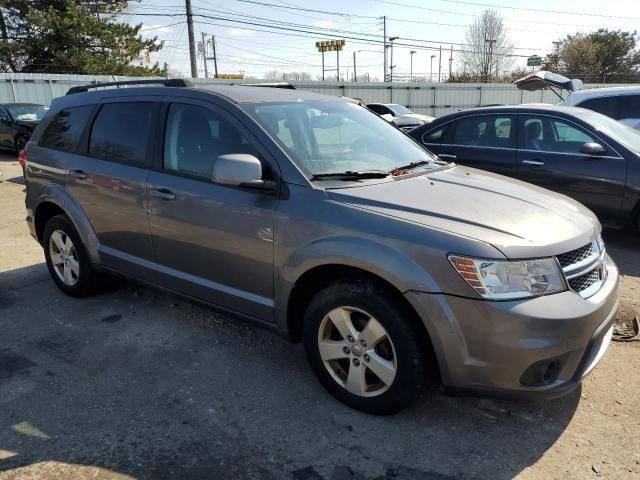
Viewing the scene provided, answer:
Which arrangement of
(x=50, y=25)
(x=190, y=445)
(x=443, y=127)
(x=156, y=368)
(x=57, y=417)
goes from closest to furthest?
1. (x=190, y=445)
2. (x=57, y=417)
3. (x=156, y=368)
4. (x=443, y=127)
5. (x=50, y=25)

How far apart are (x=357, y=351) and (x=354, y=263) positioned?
0.50m

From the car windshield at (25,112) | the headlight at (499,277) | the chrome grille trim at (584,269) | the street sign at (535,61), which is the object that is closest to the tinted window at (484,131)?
the chrome grille trim at (584,269)

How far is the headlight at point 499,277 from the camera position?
2352 millimetres

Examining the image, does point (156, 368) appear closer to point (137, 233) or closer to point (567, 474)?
point (137, 233)

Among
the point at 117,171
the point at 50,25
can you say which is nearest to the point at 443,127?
the point at 117,171

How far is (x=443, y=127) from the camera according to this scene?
6.89m

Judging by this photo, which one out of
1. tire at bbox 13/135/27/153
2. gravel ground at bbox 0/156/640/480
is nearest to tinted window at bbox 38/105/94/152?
gravel ground at bbox 0/156/640/480

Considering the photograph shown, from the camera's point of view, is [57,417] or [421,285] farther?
[57,417]

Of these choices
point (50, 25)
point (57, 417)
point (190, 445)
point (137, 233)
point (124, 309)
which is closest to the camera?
point (190, 445)

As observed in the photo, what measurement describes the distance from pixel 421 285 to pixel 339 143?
52.8 inches

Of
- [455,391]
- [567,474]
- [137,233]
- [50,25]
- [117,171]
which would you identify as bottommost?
[567,474]

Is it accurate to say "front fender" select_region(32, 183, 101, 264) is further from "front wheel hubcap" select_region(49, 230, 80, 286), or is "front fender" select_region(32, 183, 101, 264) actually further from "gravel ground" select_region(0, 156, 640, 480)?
"gravel ground" select_region(0, 156, 640, 480)

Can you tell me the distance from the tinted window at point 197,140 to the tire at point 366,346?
1085 millimetres

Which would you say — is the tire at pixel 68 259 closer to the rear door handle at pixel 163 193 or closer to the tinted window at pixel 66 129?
the tinted window at pixel 66 129
